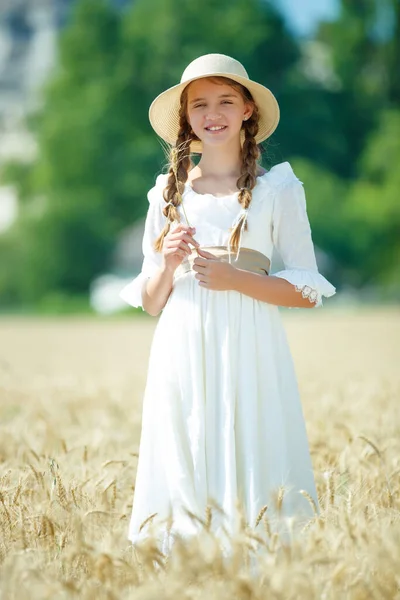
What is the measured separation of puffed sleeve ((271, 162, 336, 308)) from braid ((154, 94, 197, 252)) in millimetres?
312

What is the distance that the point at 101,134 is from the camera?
104 ft

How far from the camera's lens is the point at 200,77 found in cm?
316

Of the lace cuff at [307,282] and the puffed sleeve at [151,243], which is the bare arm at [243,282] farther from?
the puffed sleeve at [151,243]

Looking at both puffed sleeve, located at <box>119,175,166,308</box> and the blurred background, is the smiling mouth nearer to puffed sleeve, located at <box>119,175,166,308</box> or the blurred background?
puffed sleeve, located at <box>119,175,166,308</box>

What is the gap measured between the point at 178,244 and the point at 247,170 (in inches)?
13.9

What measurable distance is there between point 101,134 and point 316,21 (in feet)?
57.1

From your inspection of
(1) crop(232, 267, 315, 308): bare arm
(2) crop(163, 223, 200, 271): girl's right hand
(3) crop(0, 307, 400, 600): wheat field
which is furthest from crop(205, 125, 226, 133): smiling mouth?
(3) crop(0, 307, 400, 600): wheat field

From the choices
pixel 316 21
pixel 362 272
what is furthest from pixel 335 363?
pixel 316 21

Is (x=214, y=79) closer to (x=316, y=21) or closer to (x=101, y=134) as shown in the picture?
(x=101, y=134)

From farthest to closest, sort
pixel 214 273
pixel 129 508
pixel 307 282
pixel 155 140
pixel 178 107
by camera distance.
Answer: pixel 155 140 < pixel 129 508 < pixel 178 107 < pixel 307 282 < pixel 214 273

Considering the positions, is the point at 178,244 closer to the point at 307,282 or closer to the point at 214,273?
the point at 214,273

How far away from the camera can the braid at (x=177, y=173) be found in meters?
3.16

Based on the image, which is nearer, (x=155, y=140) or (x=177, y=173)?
(x=177, y=173)

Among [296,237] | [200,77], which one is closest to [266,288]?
[296,237]
